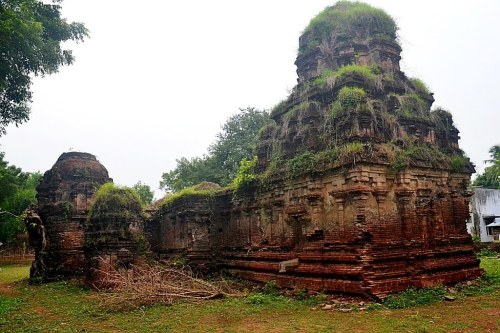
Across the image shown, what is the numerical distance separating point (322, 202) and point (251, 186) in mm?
3681

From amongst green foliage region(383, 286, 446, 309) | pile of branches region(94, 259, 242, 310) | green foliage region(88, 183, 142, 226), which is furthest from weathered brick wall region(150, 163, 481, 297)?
green foliage region(88, 183, 142, 226)

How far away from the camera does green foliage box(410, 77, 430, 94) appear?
14613 millimetres

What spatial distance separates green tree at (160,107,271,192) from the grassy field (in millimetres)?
19230

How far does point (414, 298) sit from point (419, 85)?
780 cm

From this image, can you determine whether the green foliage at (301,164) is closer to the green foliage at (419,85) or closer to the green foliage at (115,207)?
the green foliage at (419,85)

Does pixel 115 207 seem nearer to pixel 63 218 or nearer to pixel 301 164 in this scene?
pixel 63 218

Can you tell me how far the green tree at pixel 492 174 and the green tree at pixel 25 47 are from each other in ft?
120

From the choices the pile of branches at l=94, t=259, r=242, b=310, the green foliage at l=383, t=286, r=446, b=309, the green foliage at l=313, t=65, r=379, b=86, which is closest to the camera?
the green foliage at l=383, t=286, r=446, b=309

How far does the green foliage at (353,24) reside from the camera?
1470cm

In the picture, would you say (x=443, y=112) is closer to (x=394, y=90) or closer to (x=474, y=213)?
(x=394, y=90)

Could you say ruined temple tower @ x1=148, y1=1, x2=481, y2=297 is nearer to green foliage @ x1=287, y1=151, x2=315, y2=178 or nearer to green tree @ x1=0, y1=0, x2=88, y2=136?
green foliage @ x1=287, y1=151, x2=315, y2=178

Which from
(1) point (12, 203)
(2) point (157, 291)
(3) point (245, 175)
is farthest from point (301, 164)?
(1) point (12, 203)

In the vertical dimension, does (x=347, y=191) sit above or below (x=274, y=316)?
above

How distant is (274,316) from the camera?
9.59m
